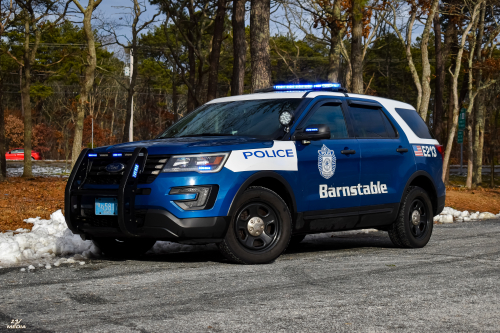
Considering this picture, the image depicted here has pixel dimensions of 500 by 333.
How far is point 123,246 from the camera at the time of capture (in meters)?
7.73

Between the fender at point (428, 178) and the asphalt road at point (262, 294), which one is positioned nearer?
the asphalt road at point (262, 294)

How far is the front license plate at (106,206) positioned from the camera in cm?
664

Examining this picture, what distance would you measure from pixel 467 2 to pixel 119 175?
923 inches

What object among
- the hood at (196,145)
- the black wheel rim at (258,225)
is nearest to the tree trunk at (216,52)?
the hood at (196,145)

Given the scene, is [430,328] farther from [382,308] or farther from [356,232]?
[356,232]

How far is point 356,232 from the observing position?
11469 mm

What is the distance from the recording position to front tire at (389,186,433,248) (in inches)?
348

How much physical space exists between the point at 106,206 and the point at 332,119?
2.95 metres

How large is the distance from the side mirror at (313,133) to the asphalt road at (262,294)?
4.52 feet

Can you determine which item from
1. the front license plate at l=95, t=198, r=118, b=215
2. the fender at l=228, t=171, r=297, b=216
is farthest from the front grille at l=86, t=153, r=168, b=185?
the fender at l=228, t=171, r=297, b=216

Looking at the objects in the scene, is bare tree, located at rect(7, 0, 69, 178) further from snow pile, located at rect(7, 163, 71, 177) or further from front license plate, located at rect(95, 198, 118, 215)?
front license plate, located at rect(95, 198, 118, 215)

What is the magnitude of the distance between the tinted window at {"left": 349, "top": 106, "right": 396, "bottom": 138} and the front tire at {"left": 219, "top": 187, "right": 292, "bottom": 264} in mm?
1763

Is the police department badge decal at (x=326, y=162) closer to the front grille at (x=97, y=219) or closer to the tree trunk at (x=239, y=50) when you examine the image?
the front grille at (x=97, y=219)

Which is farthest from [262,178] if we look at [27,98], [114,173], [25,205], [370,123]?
[27,98]
